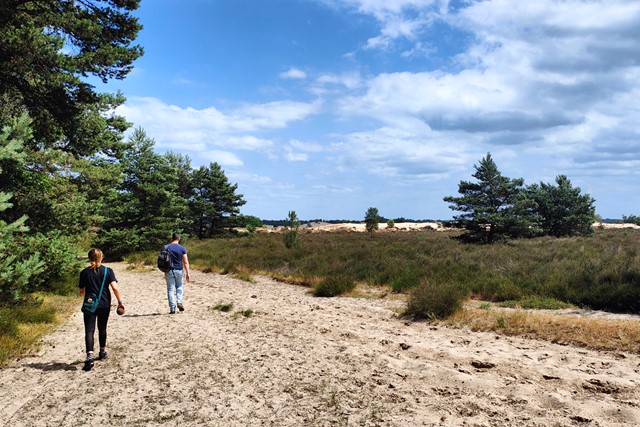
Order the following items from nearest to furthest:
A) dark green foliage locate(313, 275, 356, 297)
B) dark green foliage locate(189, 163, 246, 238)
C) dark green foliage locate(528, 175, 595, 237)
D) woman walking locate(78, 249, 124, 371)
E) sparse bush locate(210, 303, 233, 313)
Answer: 1. woman walking locate(78, 249, 124, 371)
2. sparse bush locate(210, 303, 233, 313)
3. dark green foliage locate(313, 275, 356, 297)
4. dark green foliage locate(528, 175, 595, 237)
5. dark green foliage locate(189, 163, 246, 238)

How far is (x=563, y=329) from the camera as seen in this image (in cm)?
809

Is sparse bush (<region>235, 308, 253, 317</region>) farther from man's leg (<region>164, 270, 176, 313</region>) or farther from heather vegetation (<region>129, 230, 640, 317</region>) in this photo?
heather vegetation (<region>129, 230, 640, 317</region>)

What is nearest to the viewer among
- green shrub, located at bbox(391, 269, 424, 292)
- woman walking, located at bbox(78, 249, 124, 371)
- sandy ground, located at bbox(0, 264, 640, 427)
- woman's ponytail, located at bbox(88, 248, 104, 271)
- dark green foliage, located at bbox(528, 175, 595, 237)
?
sandy ground, located at bbox(0, 264, 640, 427)

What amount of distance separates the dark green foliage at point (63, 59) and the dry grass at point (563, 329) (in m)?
10.5

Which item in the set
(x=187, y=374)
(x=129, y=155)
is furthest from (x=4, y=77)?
(x=129, y=155)

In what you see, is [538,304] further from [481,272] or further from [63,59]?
[63,59]

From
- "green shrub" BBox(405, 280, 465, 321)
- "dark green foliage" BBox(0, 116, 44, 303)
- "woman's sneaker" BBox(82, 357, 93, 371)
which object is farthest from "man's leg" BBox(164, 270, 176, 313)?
"green shrub" BBox(405, 280, 465, 321)

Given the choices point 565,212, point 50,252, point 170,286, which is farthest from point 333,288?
point 565,212

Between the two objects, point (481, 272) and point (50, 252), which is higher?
point (50, 252)

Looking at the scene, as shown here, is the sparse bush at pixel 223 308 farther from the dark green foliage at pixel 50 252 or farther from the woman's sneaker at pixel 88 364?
the woman's sneaker at pixel 88 364

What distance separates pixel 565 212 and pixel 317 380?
1631 inches

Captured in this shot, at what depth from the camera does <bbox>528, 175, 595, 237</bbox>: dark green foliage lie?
39.9m

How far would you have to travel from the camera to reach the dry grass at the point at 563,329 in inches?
283

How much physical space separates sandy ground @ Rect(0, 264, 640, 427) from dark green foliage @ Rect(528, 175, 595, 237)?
36.6m
